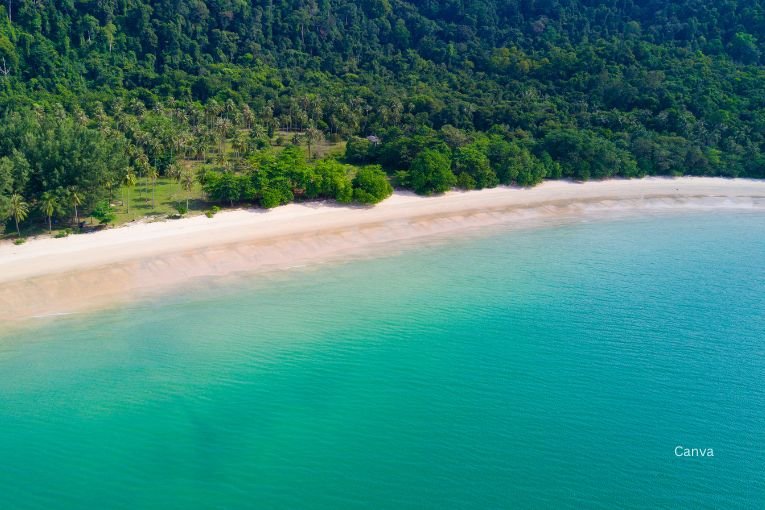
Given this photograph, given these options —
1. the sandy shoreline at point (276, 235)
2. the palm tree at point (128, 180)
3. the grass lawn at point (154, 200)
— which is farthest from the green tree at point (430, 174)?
the palm tree at point (128, 180)

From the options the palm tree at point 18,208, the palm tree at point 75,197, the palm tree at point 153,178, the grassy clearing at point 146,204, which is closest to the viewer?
the palm tree at point 18,208

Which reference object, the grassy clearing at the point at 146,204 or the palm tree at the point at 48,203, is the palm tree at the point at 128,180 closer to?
the grassy clearing at the point at 146,204

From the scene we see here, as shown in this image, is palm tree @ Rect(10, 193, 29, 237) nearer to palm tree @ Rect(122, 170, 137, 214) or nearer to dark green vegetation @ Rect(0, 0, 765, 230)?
dark green vegetation @ Rect(0, 0, 765, 230)

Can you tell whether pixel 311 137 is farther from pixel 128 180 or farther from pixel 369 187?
pixel 128 180

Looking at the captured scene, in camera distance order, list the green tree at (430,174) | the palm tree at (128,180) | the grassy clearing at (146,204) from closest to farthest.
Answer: the grassy clearing at (146,204)
the palm tree at (128,180)
the green tree at (430,174)

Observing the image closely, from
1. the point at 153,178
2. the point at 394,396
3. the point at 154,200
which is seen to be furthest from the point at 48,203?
the point at 394,396
